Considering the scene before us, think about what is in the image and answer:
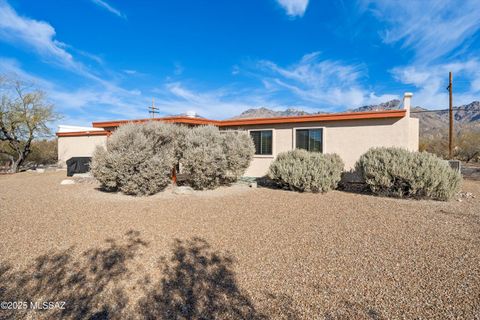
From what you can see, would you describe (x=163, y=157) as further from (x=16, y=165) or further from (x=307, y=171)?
(x=16, y=165)

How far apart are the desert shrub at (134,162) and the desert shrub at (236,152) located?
195 centimetres

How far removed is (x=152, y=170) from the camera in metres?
7.07

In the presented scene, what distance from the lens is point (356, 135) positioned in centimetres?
896

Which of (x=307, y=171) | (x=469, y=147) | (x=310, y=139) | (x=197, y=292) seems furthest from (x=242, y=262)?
(x=469, y=147)

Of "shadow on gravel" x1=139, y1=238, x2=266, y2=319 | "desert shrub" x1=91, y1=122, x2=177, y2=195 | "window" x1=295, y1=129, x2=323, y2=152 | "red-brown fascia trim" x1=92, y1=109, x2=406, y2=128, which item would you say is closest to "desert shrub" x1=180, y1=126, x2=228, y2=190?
"desert shrub" x1=91, y1=122, x2=177, y2=195

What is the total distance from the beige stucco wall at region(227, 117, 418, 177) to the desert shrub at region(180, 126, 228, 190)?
329 cm

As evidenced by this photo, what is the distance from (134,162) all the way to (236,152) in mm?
3325

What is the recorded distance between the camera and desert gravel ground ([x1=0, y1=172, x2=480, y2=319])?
236 centimetres

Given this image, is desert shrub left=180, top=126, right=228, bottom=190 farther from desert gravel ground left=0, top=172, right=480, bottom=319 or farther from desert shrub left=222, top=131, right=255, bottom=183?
desert gravel ground left=0, top=172, right=480, bottom=319

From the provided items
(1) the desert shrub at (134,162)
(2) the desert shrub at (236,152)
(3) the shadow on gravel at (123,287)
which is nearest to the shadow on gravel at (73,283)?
(3) the shadow on gravel at (123,287)

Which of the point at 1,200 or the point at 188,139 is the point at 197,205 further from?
the point at 1,200

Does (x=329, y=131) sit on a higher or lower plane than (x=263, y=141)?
higher

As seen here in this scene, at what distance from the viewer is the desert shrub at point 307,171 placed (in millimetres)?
7578

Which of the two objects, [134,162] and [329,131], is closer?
[134,162]
